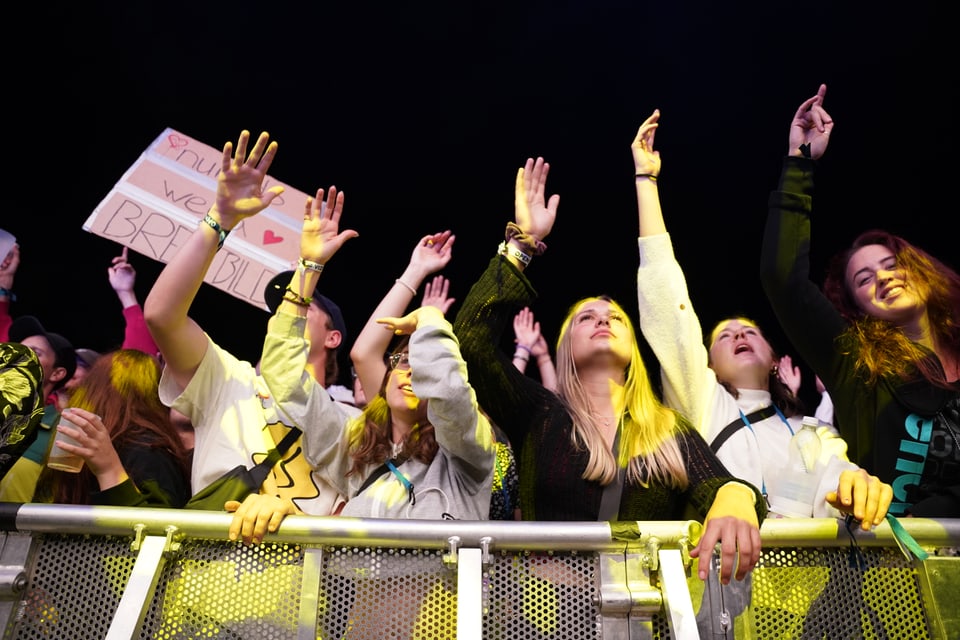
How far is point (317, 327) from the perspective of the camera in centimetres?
322

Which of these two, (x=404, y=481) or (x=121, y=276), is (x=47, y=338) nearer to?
(x=121, y=276)

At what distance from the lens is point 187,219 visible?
3.44m

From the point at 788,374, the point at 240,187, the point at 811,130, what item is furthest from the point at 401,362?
the point at 788,374

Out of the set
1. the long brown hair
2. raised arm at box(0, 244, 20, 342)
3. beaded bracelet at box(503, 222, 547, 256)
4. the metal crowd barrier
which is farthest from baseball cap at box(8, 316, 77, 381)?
beaded bracelet at box(503, 222, 547, 256)

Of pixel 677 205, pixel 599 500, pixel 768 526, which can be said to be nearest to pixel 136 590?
pixel 599 500

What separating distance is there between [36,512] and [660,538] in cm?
120

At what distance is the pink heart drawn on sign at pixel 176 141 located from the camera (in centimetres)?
371

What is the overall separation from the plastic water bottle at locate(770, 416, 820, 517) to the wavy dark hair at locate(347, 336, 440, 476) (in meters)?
0.92

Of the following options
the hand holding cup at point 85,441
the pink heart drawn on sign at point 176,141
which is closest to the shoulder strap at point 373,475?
the hand holding cup at point 85,441

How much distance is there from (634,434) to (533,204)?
78 centimetres

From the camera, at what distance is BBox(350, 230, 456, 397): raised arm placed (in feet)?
9.84

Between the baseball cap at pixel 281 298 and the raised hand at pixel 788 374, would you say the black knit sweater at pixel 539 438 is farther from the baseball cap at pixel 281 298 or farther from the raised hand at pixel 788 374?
the raised hand at pixel 788 374

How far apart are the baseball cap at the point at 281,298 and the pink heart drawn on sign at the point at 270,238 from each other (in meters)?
0.24

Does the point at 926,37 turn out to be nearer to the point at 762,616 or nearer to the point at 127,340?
the point at 762,616
